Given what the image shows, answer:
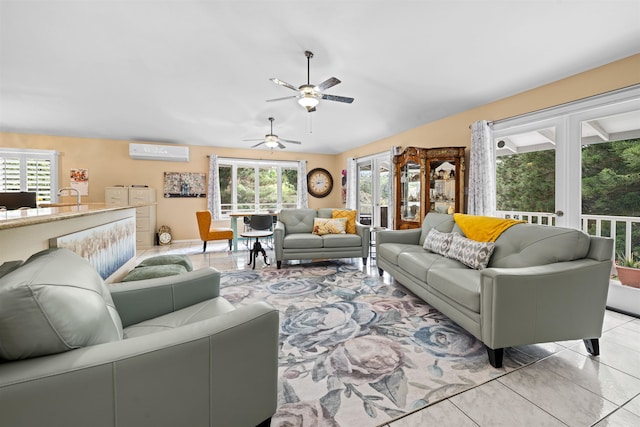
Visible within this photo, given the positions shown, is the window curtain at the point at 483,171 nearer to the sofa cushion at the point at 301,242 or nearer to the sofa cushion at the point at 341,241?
the sofa cushion at the point at 341,241

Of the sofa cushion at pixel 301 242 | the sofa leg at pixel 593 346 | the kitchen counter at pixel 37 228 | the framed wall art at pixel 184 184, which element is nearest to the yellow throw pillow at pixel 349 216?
the sofa cushion at pixel 301 242

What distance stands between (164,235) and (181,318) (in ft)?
17.9

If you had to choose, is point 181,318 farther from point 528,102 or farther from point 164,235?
point 164,235

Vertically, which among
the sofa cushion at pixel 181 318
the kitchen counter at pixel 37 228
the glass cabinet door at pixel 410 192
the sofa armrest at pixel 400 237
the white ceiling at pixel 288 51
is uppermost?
the white ceiling at pixel 288 51

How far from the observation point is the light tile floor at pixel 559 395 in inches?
52.3

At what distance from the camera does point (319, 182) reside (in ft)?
25.6

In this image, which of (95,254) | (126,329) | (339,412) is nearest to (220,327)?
(126,329)

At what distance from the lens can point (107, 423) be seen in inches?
31.4

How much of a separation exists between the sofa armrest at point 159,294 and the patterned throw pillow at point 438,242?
→ 2.29m

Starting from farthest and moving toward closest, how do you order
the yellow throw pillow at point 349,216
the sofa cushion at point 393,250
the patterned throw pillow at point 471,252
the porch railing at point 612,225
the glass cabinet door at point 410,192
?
the yellow throw pillow at point 349,216 < the glass cabinet door at point 410,192 < the sofa cushion at point 393,250 < the porch railing at point 612,225 < the patterned throw pillow at point 471,252

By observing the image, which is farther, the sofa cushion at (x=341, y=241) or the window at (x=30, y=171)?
the window at (x=30, y=171)

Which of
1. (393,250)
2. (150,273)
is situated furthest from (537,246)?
(150,273)

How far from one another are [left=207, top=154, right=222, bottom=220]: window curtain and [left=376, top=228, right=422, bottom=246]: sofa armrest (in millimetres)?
4516

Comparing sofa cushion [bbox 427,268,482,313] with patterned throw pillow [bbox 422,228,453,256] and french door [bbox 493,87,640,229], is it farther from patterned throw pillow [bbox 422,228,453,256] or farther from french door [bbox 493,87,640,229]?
french door [bbox 493,87,640,229]
